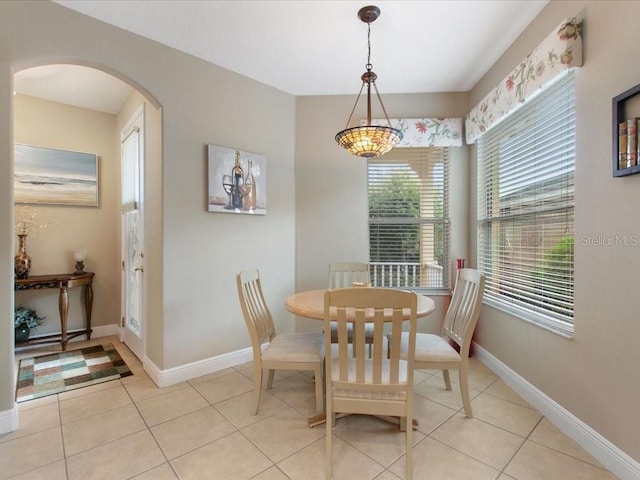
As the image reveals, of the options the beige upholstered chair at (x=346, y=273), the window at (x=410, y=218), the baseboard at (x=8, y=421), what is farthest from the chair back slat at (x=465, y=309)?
the baseboard at (x=8, y=421)

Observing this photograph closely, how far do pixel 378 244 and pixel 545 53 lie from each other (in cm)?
206

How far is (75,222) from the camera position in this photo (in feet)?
11.6

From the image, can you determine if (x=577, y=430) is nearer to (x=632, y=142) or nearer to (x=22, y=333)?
(x=632, y=142)

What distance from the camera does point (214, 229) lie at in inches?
109

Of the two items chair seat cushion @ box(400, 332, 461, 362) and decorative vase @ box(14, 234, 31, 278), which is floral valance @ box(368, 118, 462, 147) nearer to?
chair seat cushion @ box(400, 332, 461, 362)

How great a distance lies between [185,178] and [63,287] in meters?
1.87

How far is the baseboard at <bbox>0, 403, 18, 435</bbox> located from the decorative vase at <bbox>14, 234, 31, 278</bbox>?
1733 mm

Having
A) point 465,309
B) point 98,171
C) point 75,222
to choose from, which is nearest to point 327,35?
point 465,309

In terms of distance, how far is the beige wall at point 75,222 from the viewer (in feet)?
10.9

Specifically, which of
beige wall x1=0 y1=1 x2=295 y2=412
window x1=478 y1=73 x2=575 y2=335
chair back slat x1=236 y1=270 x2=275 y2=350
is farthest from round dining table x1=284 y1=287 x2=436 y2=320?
beige wall x1=0 y1=1 x2=295 y2=412

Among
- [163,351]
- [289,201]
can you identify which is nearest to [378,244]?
[289,201]

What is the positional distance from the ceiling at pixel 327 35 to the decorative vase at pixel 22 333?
241 cm

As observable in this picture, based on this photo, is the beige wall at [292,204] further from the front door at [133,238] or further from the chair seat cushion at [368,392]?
the chair seat cushion at [368,392]

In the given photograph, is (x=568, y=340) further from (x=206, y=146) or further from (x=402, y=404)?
(x=206, y=146)
